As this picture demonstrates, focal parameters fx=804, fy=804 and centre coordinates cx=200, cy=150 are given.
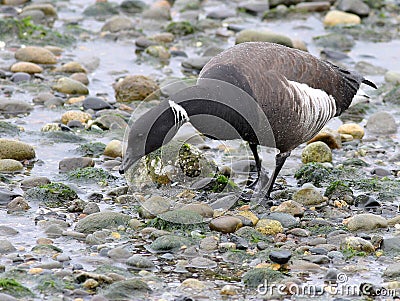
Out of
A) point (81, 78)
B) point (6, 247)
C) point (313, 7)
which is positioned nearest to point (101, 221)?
point (6, 247)

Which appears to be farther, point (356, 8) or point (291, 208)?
point (356, 8)

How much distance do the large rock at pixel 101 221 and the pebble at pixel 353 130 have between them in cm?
425

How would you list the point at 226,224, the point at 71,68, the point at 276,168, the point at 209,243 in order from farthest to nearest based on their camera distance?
1. the point at 71,68
2. the point at 276,168
3. the point at 226,224
4. the point at 209,243

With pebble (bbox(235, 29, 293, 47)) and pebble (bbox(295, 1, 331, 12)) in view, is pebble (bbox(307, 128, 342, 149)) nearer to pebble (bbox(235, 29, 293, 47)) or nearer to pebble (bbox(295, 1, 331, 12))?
pebble (bbox(235, 29, 293, 47))

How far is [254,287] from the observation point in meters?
6.48

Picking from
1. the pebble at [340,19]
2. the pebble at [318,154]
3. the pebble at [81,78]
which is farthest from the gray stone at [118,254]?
the pebble at [340,19]

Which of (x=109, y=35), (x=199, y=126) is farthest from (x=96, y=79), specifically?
(x=199, y=126)

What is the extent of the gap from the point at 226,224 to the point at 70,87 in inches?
198

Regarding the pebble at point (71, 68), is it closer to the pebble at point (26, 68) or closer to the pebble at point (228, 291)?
the pebble at point (26, 68)

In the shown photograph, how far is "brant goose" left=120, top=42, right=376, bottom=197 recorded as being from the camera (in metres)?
7.57

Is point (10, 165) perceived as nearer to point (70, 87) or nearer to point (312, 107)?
point (70, 87)

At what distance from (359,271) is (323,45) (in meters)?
9.01

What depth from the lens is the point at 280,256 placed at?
6855 millimetres

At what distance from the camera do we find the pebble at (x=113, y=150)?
978 centimetres
